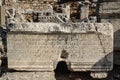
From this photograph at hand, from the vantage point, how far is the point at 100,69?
25.9 ft

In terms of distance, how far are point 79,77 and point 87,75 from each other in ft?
0.65

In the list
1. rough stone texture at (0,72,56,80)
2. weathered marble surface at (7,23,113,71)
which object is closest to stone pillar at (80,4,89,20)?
weathered marble surface at (7,23,113,71)

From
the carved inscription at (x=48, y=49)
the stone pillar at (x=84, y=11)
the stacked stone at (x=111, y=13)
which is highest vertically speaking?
the stacked stone at (x=111, y=13)

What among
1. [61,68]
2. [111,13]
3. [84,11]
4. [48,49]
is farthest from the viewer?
[84,11]

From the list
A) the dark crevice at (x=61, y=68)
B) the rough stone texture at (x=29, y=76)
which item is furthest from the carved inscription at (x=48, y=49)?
the dark crevice at (x=61, y=68)

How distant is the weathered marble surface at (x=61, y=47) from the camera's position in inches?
310

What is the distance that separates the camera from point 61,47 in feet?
25.9

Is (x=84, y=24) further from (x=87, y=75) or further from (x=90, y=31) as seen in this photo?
(x=87, y=75)

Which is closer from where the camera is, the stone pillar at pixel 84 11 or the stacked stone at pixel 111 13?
the stacked stone at pixel 111 13

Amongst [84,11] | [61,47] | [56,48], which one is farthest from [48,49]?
[84,11]

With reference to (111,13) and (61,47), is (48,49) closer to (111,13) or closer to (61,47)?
(61,47)

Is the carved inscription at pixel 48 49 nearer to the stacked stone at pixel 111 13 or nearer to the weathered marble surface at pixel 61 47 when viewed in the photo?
the weathered marble surface at pixel 61 47

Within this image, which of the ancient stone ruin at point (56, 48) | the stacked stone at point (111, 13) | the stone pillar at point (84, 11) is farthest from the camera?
the stone pillar at point (84, 11)

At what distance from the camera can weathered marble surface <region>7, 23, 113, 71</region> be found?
788cm
